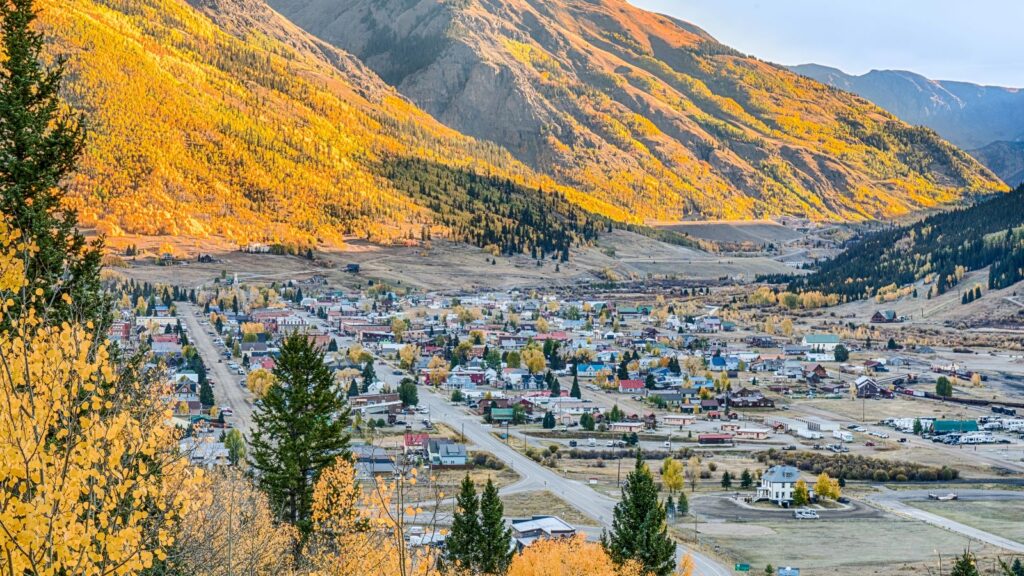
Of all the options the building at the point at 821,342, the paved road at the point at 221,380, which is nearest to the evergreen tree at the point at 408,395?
the paved road at the point at 221,380

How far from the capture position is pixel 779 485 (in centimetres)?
6272

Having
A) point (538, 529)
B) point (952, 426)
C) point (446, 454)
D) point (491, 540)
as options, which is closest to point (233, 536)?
point (491, 540)

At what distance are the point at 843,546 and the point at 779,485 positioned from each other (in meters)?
11.5

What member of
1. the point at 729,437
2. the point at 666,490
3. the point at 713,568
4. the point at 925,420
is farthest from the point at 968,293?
the point at 713,568

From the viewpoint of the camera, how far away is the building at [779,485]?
204 feet

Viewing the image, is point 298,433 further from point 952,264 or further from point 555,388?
point 952,264

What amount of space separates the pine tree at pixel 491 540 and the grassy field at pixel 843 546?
1768 centimetres

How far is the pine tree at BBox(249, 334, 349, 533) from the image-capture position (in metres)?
29.0

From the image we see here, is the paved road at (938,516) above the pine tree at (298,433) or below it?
below

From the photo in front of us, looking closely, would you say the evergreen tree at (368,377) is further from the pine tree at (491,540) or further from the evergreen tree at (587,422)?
the pine tree at (491,540)

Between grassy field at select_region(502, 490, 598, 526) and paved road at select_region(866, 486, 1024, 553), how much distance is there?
1959 centimetres

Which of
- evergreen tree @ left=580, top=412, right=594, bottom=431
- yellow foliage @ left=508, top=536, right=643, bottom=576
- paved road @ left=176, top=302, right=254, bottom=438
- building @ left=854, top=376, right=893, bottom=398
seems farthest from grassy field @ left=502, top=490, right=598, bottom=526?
building @ left=854, top=376, right=893, bottom=398

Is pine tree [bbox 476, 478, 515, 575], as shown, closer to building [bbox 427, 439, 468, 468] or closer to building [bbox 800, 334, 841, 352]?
building [bbox 427, 439, 468, 468]

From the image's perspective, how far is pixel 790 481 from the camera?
6297cm
